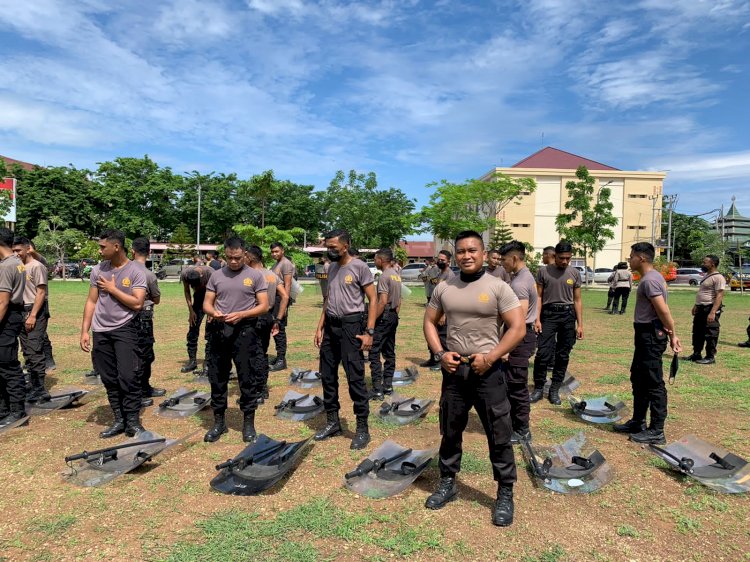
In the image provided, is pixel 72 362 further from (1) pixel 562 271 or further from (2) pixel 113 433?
(1) pixel 562 271

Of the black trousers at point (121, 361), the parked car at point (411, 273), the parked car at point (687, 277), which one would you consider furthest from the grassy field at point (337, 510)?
the parked car at point (687, 277)

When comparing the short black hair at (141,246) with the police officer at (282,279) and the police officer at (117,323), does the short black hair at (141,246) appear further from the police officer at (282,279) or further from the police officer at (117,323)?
the police officer at (282,279)

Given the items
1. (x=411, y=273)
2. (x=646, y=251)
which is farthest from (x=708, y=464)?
(x=411, y=273)

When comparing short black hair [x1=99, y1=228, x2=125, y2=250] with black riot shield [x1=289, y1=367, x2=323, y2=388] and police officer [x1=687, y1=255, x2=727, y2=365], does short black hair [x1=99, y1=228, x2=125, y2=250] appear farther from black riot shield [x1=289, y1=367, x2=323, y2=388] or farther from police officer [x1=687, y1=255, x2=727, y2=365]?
police officer [x1=687, y1=255, x2=727, y2=365]

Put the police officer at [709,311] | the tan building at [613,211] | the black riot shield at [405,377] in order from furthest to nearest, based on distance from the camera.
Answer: the tan building at [613,211]
the police officer at [709,311]
the black riot shield at [405,377]

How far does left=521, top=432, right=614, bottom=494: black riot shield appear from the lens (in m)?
3.84

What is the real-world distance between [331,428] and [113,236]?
2.93m

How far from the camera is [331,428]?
4898 millimetres

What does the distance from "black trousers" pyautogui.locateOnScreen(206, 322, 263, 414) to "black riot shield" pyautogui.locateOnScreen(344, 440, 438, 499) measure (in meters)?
1.38

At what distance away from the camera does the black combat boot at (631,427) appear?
5000mm

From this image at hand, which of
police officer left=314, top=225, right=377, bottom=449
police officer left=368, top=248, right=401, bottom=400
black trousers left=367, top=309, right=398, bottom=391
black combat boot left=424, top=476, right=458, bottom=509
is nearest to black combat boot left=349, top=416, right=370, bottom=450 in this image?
police officer left=314, top=225, right=377, bottom=449

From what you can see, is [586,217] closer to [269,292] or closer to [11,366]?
[269,292]

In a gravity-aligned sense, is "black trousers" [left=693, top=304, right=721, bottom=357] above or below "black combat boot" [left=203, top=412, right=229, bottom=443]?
above

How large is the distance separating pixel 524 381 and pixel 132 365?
12.7ft
